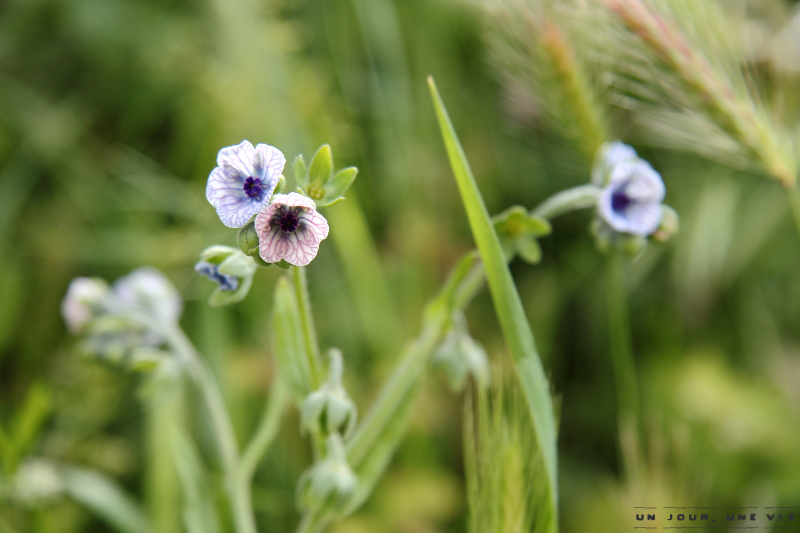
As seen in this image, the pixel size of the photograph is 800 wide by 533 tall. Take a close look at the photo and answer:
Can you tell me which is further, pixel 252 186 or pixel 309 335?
pixel 309 335

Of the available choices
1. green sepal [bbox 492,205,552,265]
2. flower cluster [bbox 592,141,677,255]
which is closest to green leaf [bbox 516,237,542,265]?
green sepal [bbox 492,205,552,265]

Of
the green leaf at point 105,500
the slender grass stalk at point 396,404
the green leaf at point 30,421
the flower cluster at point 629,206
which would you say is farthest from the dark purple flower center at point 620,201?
the green leaf at point 105,500

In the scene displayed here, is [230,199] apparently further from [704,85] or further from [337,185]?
[704,85]

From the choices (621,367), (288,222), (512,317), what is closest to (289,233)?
(288,222)

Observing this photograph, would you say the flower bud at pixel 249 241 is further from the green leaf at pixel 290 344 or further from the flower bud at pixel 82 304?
the flower bud at pixel 82 304

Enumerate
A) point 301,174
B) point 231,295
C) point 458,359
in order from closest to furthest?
point 301,174
point 231,295
point 458,359
